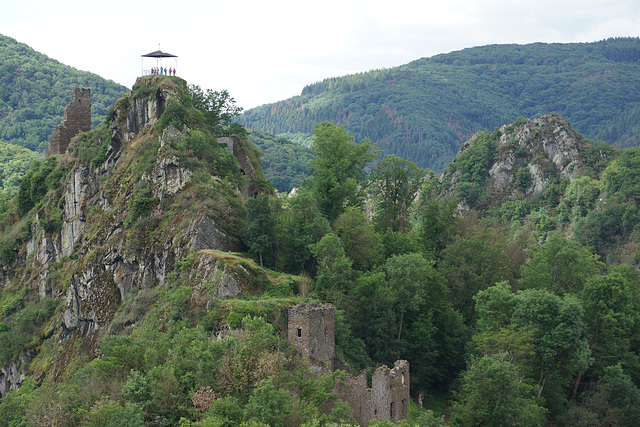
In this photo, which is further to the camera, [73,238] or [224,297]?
[73,238]

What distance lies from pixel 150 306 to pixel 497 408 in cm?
2222

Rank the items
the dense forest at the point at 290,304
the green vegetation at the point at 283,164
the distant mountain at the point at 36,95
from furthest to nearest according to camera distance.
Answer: the green vegetation at the point at 283,164, the distant mountain at the point at 36,95, the dense forest at the point at 290,304

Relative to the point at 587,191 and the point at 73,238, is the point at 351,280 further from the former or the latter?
the point at 587,191

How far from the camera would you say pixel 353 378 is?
3197cm

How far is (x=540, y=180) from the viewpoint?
129 meters

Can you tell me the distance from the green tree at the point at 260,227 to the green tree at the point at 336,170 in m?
11.5

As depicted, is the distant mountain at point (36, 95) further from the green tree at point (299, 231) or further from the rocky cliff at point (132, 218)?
the green tree at point (299, 231)

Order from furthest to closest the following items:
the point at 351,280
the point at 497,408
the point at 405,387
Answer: the point at 351,280 < the point at 497,408 < the point at 405,387

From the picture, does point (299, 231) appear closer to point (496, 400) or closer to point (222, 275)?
point (222, 275)

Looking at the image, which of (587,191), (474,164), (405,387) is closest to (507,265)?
(405,387)

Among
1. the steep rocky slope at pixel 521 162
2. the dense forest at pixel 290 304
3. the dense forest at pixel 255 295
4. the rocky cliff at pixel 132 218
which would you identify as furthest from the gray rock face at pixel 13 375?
the steep rocky slope at pixel 521 162

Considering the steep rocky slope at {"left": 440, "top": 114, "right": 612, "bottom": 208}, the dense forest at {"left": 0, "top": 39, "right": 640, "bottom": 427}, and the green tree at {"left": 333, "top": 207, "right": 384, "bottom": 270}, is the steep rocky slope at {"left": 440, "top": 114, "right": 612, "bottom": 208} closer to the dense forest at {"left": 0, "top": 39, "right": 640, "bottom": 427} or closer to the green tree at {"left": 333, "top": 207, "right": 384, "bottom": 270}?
the dense forest at {"left": 0, "top": 39, "right": 640, "bottom": 427}

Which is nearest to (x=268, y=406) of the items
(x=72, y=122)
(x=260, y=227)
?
(x=260, y=227)

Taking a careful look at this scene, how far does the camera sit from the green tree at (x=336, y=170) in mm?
55938
